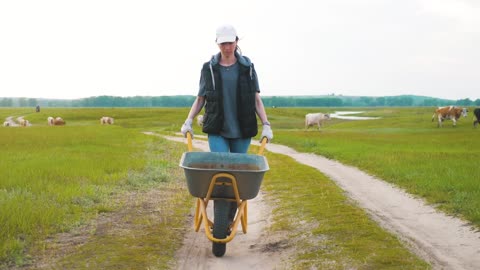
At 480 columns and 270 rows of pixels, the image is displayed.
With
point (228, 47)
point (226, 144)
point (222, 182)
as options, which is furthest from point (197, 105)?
point (222, 182)

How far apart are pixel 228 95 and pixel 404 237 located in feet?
8.81

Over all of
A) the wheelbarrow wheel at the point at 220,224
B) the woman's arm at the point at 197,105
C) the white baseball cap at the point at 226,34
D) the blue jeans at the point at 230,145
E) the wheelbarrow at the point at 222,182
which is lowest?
the wheelbarrow wheel at the point at 220,224

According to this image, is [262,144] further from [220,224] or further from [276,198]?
[276,198]

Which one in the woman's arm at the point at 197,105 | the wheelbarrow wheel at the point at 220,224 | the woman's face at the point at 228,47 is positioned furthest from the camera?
the woman's arm at the point at 197,105

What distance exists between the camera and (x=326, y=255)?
5754mm

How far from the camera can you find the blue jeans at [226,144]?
20.6 feet

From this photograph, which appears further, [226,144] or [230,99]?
[226,144]

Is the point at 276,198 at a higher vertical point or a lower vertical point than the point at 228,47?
lower

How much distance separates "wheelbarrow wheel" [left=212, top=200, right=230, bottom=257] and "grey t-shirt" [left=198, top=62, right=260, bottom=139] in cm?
83

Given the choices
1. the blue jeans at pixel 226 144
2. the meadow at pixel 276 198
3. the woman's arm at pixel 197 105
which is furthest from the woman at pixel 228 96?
the meadow at pixel 276 198

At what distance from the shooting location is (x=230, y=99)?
618 cm

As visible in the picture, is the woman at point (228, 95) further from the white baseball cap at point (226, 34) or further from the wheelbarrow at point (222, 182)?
the wheelbarrow at point (222, 182)

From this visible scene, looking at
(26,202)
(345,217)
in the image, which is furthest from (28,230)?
(345,217)

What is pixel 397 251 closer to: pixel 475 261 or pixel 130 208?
pixel 475 261
